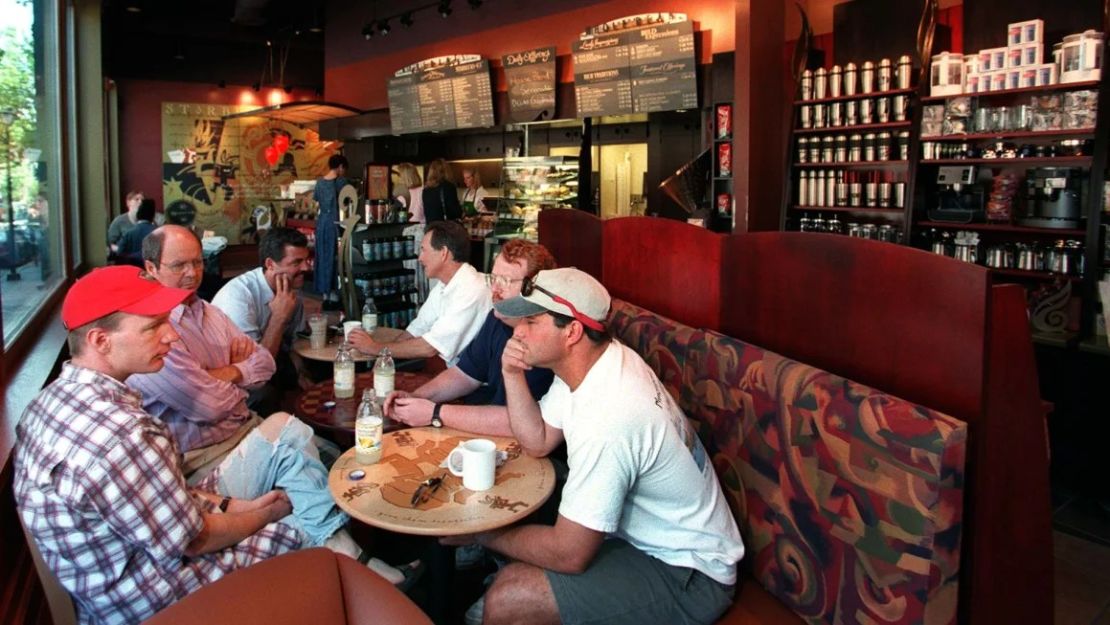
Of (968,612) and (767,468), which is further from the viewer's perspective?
(767,468)

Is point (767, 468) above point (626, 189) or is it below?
below

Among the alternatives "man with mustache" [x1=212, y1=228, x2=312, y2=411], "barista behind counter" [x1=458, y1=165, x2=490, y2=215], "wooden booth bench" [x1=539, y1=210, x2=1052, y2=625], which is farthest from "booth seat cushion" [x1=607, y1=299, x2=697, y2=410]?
"barista behind counter" [x1=458, y1=165, x2=490, y2=215]

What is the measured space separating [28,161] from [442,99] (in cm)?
624

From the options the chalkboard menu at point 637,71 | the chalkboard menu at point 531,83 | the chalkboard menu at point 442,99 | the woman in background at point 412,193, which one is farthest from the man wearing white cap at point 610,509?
the chalkboard menu at point 442,99

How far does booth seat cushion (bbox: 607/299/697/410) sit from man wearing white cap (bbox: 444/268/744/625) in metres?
0.33

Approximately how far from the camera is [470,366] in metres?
3.28

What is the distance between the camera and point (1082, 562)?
11.3ft

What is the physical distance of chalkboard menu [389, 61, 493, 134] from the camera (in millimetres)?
9195

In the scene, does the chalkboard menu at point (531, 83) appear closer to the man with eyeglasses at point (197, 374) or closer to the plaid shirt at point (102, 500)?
the man with eyeglasses at point (197, 374)

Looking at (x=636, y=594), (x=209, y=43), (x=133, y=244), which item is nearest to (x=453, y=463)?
(x=636, y=594)

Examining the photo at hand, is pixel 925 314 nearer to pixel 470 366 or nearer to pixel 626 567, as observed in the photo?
pixel 626 567

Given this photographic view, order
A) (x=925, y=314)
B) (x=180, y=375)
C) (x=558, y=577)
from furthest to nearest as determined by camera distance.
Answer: (x=180, y=375) < (x=558, y=577) < (x=925, y=314)

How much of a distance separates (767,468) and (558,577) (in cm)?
68

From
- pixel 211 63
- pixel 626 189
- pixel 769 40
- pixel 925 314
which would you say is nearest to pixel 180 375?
pixel 925 314
